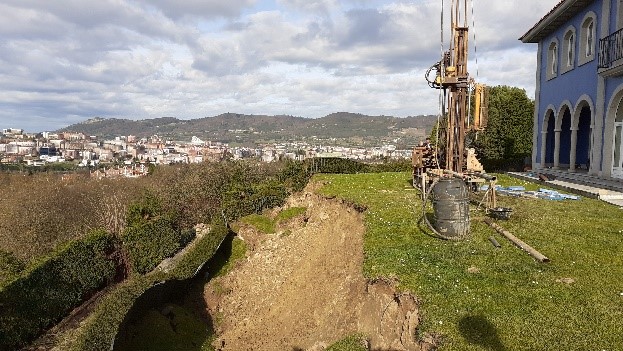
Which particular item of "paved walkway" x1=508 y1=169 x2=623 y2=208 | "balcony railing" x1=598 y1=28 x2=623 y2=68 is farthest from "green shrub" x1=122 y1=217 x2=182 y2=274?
"balcony railing" x1=598 y1=28 x2=623 y2=68

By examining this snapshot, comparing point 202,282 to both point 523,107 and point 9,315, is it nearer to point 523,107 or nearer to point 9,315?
point 9,315

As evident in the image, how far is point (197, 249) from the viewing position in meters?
17.2

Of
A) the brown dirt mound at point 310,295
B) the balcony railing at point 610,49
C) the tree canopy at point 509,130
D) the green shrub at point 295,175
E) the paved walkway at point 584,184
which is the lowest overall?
the brown dirt mound at point 310,295

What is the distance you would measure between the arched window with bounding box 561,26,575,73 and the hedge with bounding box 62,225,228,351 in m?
19.0

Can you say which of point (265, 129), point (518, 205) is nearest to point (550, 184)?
point (518, 205)

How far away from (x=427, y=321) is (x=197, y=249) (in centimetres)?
1197

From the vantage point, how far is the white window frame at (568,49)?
21219mm

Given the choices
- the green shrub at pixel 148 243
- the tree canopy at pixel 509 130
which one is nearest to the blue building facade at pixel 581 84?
the tree canopy at pixel 509 130

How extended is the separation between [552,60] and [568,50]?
211 centimetres

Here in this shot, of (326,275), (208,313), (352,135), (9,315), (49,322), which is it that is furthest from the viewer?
(352,135)

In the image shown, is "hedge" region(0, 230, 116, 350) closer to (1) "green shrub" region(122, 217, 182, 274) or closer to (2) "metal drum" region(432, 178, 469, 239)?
(1) "green shrub" region(122, 217, 182, 274)

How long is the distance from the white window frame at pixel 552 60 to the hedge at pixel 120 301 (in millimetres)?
19666

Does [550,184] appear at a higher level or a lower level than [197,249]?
higher

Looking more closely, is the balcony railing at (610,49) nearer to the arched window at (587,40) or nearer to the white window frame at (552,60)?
the arched window at (587,40)
